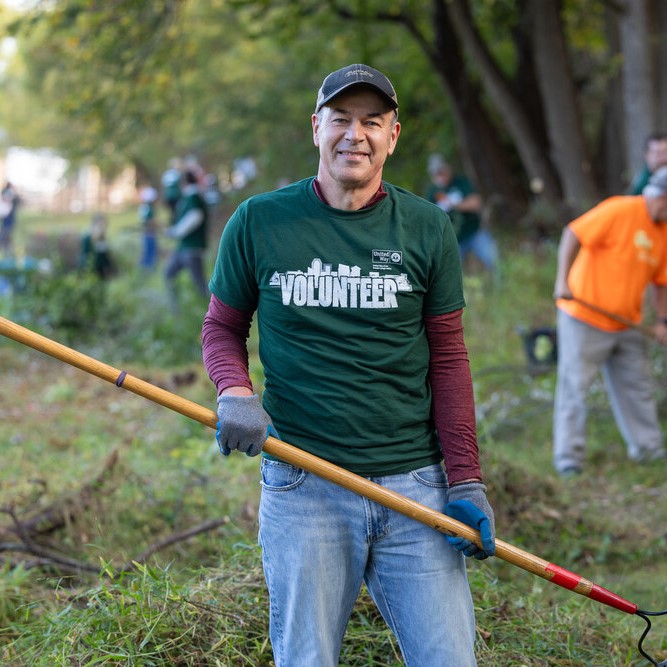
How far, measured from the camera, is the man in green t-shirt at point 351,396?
2557 millimetres

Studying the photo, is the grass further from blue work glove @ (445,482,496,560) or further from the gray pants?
blue work glove @ (445,482,496,560)

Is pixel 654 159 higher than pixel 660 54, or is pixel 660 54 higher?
pixel 660 54

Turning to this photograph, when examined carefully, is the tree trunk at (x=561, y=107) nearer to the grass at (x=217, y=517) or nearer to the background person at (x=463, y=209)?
the background person at (x=463, y=209)

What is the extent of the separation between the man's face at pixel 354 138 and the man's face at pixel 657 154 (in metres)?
5.74

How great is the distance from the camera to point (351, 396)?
8.41 feet

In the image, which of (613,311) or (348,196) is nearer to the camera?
(348,196)

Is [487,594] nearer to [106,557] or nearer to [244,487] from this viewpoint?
[106,557]

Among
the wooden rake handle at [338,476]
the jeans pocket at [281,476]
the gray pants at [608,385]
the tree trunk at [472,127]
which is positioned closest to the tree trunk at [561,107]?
the tree trunk at [472,127]

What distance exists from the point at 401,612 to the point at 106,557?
2.20 meters

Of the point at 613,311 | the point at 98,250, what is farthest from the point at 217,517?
the point at 98,250

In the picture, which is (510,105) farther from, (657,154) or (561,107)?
(657,154)

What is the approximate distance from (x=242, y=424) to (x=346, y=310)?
0.40m

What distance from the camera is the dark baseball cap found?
2561 mm

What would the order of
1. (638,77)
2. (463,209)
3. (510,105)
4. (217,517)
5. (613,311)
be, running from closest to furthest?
(217,517) < (613,311) < (638,77) < (463,209) < (510,105)
